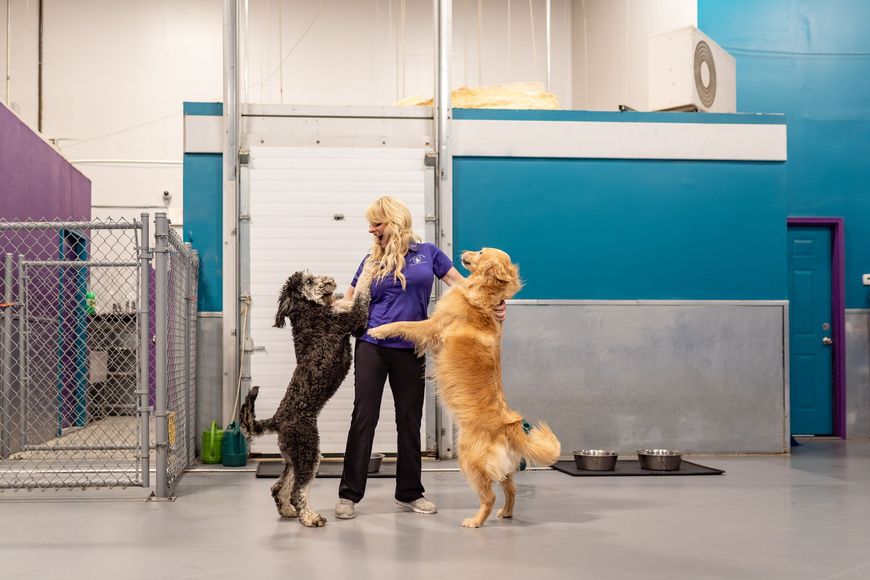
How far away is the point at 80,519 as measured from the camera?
4.53 meters

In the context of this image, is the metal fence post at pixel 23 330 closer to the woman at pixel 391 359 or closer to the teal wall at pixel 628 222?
the teal wall at pixel 628 222

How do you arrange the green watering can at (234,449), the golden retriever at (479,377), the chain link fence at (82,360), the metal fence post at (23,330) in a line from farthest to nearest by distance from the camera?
the metal fence post at (23,330) < the green watering can at (234,449) < the chain link fence at (82,360) < the golden retriever at (479,377)

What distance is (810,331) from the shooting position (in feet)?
28.3

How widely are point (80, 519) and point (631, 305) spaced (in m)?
4.42

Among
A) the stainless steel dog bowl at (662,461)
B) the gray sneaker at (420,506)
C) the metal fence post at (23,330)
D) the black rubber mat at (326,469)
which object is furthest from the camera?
the metal fence post at (23,330)

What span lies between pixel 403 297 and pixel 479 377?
59 centimetres

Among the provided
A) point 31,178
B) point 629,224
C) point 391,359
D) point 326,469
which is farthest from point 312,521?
point 31,178

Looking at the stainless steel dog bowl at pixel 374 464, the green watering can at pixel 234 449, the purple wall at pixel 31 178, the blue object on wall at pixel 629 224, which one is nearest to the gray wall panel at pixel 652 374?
the blue object on wall at pixel 629 224

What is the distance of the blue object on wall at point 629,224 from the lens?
7.03 metres

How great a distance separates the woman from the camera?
4531 millimetres

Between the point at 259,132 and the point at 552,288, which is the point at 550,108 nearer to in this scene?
the point at 552,288

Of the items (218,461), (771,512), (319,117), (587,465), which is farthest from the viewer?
(319,117)

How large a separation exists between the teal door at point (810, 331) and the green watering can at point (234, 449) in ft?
17.5

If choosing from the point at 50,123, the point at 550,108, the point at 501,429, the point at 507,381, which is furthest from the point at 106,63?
the point at 501,429
